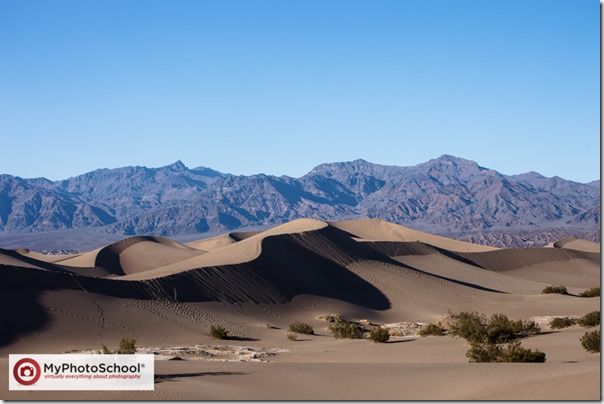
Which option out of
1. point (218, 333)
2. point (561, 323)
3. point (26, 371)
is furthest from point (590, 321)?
point (26, 371)

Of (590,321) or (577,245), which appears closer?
(590,321)

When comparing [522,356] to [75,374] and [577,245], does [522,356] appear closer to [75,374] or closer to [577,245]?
[75,374]

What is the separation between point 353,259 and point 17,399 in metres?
44.1

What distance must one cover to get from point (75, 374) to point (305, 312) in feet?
89.3

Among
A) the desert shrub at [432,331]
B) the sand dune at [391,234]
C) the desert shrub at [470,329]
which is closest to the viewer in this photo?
the desert shrub at [470,329]

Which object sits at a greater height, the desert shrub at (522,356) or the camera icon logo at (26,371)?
the camera icon logo at (26,371)

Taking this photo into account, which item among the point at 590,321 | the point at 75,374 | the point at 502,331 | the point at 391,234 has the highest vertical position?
the point at 391,234

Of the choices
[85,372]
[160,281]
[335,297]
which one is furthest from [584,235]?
[85,372]

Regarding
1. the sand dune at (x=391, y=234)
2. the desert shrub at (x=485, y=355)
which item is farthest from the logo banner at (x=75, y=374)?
the sand dune at (x=391, y=234)

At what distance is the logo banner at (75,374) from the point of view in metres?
13.7

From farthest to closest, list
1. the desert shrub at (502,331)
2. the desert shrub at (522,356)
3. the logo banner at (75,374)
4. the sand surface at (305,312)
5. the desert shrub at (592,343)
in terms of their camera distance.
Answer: the desert shrub at (502,331)
the desert shrub at (592,343)
the desert shrub at (522,356)
the sand surface at (305,312)
the logo banner at (75,374)

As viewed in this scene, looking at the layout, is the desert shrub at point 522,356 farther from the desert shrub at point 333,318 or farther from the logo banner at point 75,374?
the desert shrub at point 333,318

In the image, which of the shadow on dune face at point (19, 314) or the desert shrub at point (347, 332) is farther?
the desert shrub at point (347, 332)

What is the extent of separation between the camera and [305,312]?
135 feet
